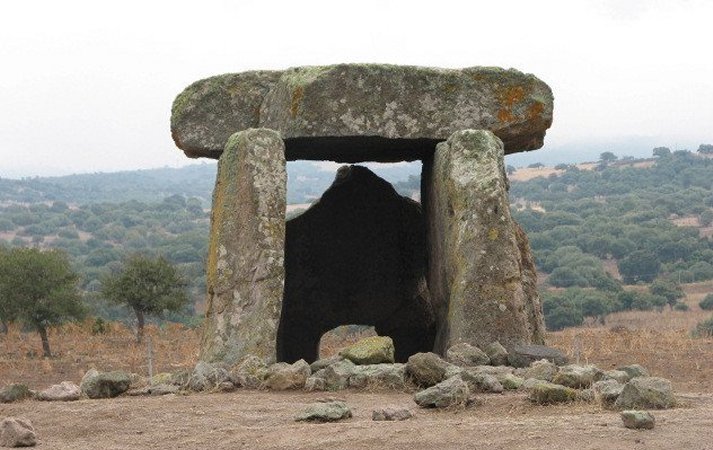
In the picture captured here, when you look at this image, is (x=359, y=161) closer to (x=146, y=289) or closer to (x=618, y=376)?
(x=618, y=376)

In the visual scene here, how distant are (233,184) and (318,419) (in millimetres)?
4357

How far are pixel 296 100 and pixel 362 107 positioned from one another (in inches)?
29.1

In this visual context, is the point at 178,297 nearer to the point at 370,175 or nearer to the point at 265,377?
the point at 370,175

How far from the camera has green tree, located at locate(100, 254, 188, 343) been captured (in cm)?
3131

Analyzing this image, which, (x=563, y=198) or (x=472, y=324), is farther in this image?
(x=563, y=198)

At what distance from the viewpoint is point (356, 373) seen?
9781 millimetres

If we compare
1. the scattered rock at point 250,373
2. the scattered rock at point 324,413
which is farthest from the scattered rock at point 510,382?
the scattered rock at point 250,373

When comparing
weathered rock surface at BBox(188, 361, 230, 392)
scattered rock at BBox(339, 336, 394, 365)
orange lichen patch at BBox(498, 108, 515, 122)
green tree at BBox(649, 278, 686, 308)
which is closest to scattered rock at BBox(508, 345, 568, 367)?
scattered rock at BBox(339, 336, 394, 365)

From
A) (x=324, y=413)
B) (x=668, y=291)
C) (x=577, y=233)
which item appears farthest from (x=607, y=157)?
(x=324, y=413)

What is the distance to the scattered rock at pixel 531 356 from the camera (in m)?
10.5

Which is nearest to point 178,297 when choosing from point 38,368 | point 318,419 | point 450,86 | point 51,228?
point 38,368

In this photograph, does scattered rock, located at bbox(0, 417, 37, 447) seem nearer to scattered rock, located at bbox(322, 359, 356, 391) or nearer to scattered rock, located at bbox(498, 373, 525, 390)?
scattered rock, located at bbox(322, 359, 356, 391)

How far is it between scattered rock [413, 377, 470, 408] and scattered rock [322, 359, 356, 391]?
4.25 feet

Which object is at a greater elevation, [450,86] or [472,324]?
[450,86]
